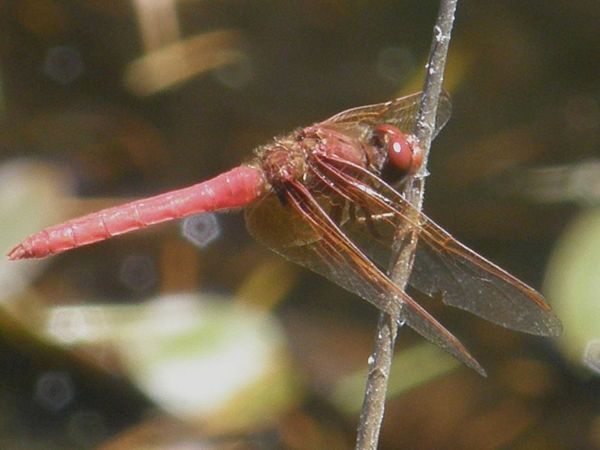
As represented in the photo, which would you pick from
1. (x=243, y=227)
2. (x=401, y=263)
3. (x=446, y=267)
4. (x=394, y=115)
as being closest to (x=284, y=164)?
(x=394, y=115)

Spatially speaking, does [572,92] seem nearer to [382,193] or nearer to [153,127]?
[153,127]

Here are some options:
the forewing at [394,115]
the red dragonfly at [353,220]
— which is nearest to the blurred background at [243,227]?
the red dragonfly at [353,220]

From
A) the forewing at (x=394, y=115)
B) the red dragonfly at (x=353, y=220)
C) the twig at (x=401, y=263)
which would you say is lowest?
the twig at (x=401, y=263)

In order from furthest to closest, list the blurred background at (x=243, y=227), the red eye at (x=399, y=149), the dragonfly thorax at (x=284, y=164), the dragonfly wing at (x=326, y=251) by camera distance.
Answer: the blurred background at (x=243, y=227), the dragonfly thorax at (x=284, y=164), the red eye at (x=399, y=149), the dragonfly wing at (x=326, y=251)

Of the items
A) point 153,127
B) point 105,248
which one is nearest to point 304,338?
point 105,248

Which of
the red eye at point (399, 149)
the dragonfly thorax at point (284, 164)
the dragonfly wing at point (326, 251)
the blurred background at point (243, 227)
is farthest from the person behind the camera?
the blurred background at point (243, 227)

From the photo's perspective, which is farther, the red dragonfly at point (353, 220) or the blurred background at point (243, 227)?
the blurred background at point (243, 227)

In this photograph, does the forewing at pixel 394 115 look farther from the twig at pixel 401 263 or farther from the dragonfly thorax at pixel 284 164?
the twig at pixel 401 263

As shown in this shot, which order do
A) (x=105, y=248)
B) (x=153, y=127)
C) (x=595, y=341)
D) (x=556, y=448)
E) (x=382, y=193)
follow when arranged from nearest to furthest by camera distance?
(x=382, y=193) < (x=595, y=341) < (x=556, y=448) < (x=105, y=248) < (x=153, y=127)
